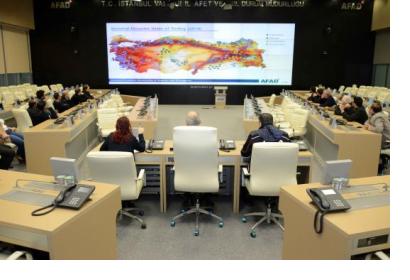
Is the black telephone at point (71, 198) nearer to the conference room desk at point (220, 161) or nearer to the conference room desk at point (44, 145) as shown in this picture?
the conference room desk at point (220, 161)

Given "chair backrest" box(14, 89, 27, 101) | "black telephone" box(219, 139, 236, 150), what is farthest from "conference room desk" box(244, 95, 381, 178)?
"chair backrest" box(14, 89, 27, 101)

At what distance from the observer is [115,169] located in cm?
346

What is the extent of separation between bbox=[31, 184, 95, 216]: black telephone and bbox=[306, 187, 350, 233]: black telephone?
1.34 metres

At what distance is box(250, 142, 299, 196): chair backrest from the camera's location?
349cm

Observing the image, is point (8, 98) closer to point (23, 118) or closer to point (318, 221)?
Result: point (23, 118)

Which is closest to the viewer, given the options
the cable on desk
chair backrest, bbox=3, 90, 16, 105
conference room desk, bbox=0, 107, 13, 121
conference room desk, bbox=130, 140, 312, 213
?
the cable on desk

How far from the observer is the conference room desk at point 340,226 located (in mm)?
1811

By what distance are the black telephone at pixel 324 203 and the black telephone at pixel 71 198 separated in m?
1.34

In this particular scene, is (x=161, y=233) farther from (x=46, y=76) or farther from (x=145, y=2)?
(x=46, y=76)

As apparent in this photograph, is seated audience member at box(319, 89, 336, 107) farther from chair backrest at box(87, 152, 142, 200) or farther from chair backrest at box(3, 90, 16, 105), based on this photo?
chair backrest at box(3, 90, 16, 105)

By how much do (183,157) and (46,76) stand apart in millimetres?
12273

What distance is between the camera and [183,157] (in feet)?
12.1

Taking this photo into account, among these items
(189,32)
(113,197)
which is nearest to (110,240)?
(113,197)
